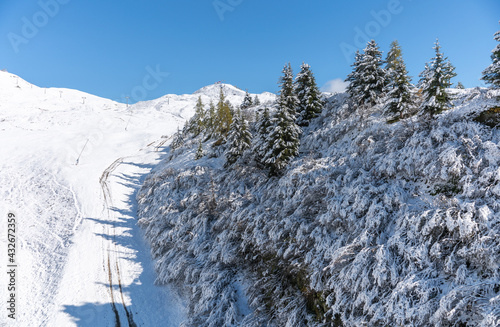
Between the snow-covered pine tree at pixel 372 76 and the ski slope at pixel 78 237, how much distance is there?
2903 centimetres

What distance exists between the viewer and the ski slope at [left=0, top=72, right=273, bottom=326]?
655 inches

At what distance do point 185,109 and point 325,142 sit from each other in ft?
387

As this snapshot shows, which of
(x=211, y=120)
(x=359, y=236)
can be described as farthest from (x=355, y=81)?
(x=211, y=120)

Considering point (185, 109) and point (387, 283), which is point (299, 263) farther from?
point (185, 109)

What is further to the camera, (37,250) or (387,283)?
(37,250)

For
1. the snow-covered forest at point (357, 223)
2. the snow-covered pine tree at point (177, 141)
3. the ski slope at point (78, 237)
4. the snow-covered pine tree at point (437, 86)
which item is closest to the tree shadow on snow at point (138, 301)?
the ski slope at point (78, 237)

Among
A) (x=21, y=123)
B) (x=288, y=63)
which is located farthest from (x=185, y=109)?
(x=288, y=63)

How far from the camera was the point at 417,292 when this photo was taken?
8.56 metres

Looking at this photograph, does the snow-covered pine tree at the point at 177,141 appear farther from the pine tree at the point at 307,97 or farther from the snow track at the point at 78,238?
the pine tree at the point at 307,97

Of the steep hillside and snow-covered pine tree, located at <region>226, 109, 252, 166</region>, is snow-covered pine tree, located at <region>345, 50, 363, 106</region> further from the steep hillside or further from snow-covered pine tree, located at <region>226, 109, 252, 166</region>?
snow-covered pine tree, located at <region>226, 109, 252, 166</region>

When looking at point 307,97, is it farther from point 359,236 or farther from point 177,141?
point 177,141

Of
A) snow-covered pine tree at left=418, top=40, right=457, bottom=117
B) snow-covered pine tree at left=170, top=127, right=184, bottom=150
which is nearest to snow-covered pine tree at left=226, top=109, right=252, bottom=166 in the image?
snow-covered pine tree at left=418, top=40, right=457, bottom=117

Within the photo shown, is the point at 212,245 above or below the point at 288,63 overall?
below

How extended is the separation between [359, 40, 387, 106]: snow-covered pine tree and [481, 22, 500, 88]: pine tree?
33.7 feet
